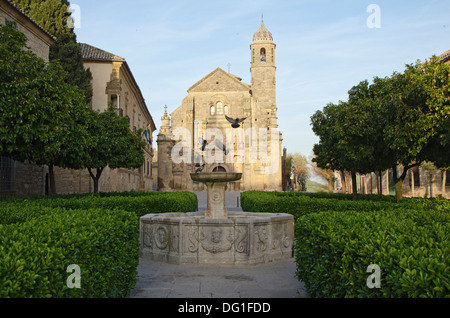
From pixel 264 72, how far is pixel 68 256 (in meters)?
46.6

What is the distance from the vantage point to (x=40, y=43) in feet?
68.0

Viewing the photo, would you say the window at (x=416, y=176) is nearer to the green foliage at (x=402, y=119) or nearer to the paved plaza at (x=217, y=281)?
the green foliage at (x=402, y=119)

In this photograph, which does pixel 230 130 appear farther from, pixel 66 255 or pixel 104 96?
pixel 66 255

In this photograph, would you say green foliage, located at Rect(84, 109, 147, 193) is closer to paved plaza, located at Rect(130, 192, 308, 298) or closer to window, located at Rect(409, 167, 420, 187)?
paved plaza, located at Rect(130, 192, 308, 298)

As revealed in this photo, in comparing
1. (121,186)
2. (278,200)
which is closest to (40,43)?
(121,186)

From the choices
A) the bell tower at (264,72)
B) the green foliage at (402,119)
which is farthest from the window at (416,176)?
the green foliage at (402,119)

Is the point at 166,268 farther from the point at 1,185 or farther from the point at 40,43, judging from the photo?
the point at 40,43

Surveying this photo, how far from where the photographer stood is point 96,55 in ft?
95.8

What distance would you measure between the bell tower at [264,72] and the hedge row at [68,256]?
43.3 metres

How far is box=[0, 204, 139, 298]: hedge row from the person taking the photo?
8.99 feet

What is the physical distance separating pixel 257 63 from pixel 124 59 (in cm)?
2314

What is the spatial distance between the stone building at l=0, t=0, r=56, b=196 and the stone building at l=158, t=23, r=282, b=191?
76.1 feet

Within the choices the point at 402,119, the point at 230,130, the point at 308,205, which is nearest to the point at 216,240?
the point at 308,205

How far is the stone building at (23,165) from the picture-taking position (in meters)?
17.2
